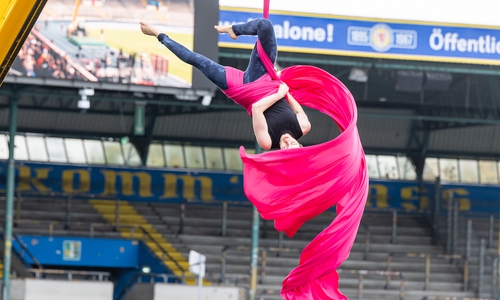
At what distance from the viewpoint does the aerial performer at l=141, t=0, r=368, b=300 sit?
8.91m

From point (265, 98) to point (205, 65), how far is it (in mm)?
937

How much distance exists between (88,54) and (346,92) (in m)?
12.5

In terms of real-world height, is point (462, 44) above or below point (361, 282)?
above

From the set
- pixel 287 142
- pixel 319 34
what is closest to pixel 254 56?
pixel 287 142

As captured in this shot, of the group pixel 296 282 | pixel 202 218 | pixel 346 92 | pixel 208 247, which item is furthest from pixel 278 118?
pixel 202 218

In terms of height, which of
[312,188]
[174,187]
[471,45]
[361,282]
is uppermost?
[471,45]

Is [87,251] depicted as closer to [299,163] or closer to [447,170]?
[447,170]

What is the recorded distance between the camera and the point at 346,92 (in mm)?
9570

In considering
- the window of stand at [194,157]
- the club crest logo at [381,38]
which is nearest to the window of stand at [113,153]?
the window of stand at [194,157]

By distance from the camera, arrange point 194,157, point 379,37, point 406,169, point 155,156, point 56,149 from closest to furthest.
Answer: point 379,37
point 56,149
point 155,156
point 194,157
point 406,169

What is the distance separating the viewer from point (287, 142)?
9391 millimetres

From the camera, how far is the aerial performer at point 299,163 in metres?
8.91

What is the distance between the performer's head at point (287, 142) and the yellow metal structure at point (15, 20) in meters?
2.95

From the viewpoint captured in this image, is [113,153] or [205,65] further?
[113,153]
